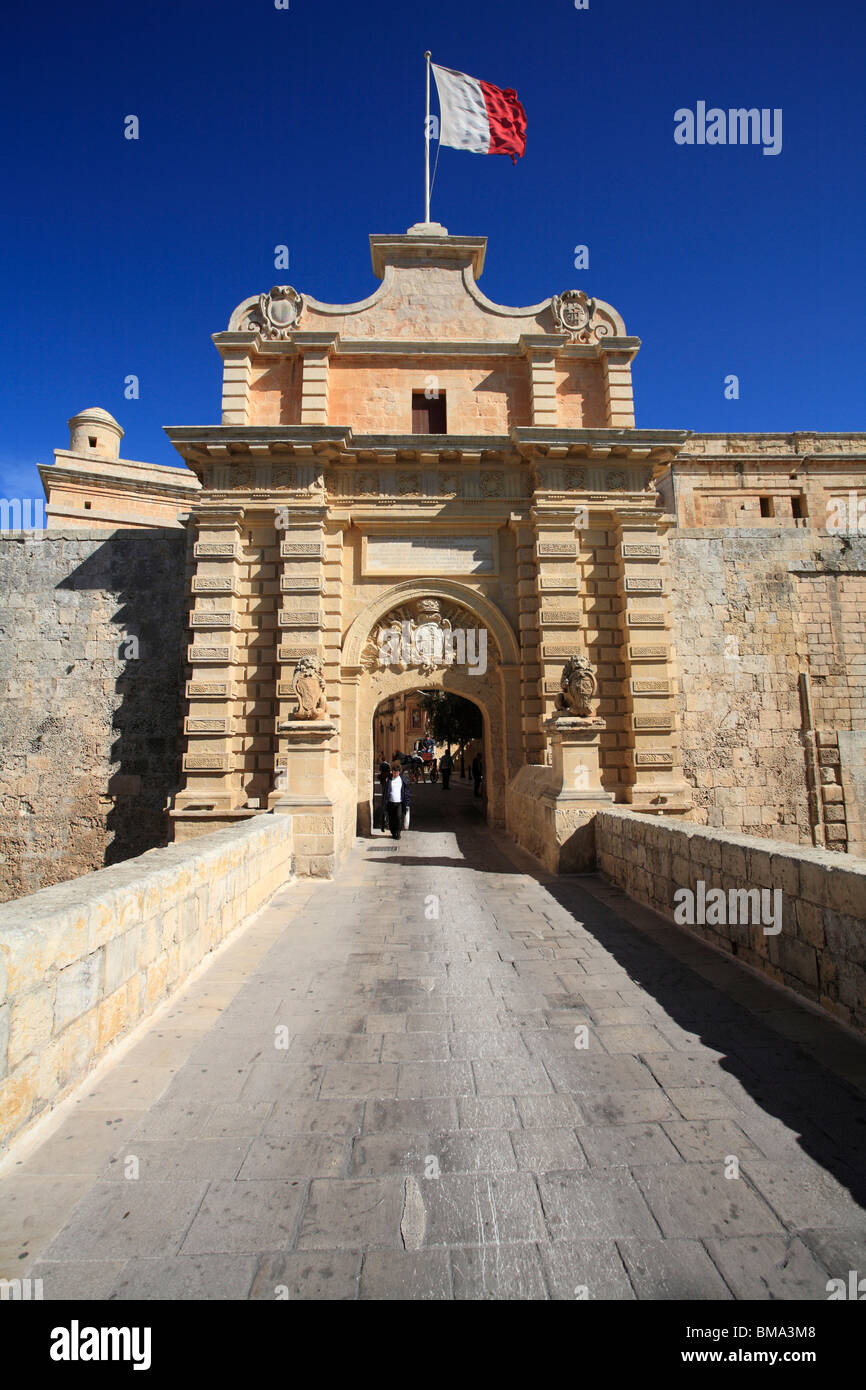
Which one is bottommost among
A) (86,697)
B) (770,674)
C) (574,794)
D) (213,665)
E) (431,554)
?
(574,794)

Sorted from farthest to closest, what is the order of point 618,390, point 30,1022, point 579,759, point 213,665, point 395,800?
point 618,390 → point 395,800 → point 213,665 → point 579,759 → point 30,1022

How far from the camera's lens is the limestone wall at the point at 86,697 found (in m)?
12.5

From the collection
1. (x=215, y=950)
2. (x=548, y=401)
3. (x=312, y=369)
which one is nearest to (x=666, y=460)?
(x=548, y=401)

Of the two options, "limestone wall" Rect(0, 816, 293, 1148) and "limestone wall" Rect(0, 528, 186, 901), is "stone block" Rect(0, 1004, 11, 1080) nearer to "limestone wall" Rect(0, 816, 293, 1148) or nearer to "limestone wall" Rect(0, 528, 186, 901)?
"limestone wall" Rect(0, 816, 293, 1148)

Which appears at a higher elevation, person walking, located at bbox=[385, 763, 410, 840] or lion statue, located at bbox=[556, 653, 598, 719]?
lion statue, located at bbox=[556, 653, 598, 719]

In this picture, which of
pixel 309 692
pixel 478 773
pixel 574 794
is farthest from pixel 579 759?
pixel 478 773

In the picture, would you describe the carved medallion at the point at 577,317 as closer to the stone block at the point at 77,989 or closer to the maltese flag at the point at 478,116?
the maltese flag at the point at 478,116

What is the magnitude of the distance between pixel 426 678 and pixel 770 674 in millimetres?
7000

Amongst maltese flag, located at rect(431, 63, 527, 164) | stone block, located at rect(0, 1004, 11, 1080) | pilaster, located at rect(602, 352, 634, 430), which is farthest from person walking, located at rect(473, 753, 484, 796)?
stone block, located at rect(0, 1004, 11, 1080)

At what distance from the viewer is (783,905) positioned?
13.7 feet

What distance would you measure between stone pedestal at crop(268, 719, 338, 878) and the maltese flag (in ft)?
38.9

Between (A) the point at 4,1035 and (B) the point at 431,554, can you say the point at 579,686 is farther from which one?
(A) the point at 4,1035

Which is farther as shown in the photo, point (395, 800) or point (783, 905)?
point (395, 800)

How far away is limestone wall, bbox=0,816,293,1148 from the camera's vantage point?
8.38 feet
